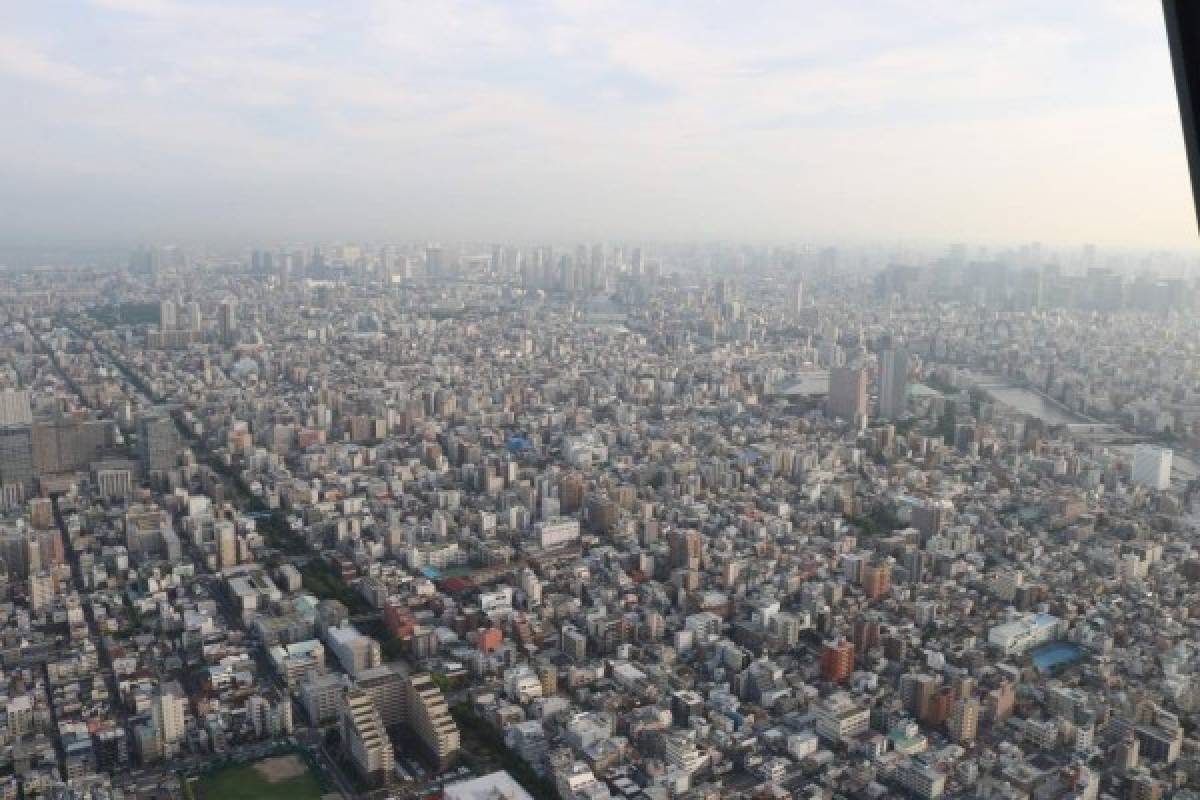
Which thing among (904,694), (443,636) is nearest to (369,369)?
(443,636)

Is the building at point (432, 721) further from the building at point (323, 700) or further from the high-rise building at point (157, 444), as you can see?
the high-rise building at point (157, 444)

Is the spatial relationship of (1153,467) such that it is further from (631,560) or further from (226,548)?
(226,548)

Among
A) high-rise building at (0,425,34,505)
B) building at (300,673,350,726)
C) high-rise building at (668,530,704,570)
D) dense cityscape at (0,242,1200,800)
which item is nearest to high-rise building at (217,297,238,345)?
dense cityscape at (0,242,1200,800)

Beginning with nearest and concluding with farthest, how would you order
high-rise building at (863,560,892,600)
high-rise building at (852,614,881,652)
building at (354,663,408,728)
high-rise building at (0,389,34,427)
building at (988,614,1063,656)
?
building at (354,663,408,728)
building at (988,614,1063,656)
high-rise building at (852,614,881,652)
high-rise building at (863,560,892,600)
high-rise building at (0,389,34,427)

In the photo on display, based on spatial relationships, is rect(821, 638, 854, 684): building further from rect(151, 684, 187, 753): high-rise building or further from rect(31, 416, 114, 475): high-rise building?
rect(31, 416, 114, 475): high-rise building

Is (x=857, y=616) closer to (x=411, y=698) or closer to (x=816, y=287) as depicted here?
(x=411, y=698)

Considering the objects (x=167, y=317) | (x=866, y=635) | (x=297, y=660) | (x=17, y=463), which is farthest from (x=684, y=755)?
(x=167, y=317)

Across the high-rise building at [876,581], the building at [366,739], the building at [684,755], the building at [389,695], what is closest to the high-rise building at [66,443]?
the building at [389,695]
